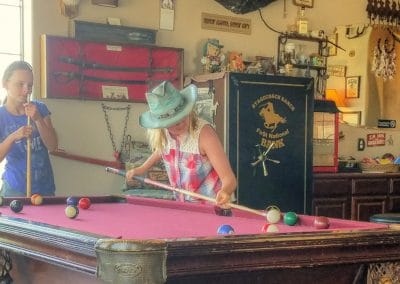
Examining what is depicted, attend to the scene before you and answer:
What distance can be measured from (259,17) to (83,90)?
173cm

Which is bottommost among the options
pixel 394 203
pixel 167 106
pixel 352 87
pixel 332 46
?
pixel 394 203

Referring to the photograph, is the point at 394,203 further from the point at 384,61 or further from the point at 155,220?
the point at 155,220

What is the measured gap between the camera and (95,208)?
10.1 feet

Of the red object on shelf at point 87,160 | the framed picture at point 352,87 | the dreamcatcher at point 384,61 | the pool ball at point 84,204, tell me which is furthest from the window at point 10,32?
the dreamcatcher at point 384,61

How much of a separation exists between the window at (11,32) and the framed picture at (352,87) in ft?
9.87

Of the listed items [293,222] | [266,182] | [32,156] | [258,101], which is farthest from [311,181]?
[293,222]

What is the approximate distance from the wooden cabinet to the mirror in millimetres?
734

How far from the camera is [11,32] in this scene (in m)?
Result: 4.59

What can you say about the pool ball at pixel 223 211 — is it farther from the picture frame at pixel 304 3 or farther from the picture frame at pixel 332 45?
the picture frame at pixel 332 45

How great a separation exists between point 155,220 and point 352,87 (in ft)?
12.8

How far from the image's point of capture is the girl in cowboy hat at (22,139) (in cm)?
385

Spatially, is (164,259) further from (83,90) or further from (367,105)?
(367,105)

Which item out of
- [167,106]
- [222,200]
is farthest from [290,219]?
[167,106]

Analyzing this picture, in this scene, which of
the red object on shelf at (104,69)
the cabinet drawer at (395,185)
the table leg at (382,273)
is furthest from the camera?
the cabinet drawer at (395,185)
